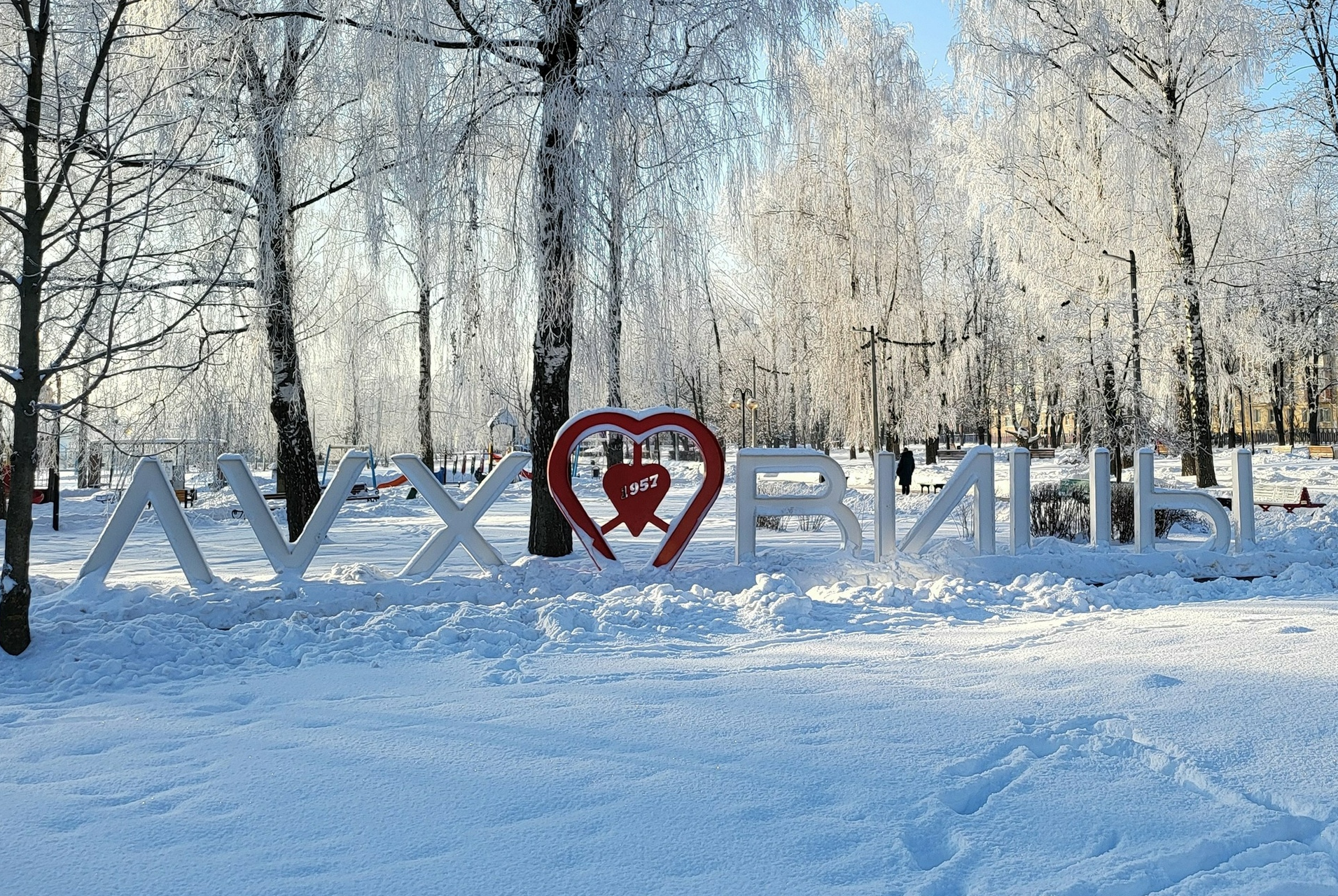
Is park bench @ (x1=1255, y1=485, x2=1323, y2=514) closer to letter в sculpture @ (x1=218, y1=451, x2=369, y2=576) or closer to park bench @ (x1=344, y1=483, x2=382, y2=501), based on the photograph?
letter в sculpture @ (x1=218, y1=451, x2=369, y2=576)

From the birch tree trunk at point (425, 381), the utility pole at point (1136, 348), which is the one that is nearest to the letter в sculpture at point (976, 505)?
the utility pole at point (1136, 348)

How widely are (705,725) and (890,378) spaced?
18.4m

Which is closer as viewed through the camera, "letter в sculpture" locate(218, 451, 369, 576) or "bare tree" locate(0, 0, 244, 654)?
"bare tree" locate(0, 0, 244, 654)

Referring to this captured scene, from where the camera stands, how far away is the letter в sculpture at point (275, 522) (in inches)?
263

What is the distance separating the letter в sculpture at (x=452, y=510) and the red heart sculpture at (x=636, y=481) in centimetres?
38

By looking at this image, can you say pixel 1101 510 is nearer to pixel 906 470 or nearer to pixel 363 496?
pixel 906 470

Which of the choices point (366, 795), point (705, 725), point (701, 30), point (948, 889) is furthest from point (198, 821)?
point (701, 30)

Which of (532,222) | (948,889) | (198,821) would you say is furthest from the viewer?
(532,222)

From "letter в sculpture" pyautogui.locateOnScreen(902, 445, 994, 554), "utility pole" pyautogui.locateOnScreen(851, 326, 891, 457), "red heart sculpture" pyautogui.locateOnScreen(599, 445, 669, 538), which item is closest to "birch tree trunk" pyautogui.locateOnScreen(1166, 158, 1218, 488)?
"utility pole" pyautogui.locateOnScreen(851, 326, 891, 457)

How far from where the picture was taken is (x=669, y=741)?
324 cm

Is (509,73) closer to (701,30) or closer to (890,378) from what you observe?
(701,30)

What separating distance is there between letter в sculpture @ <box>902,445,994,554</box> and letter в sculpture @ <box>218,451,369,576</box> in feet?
15.5

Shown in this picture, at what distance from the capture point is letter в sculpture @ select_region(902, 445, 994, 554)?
25.0ft

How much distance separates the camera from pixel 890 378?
2081cm
